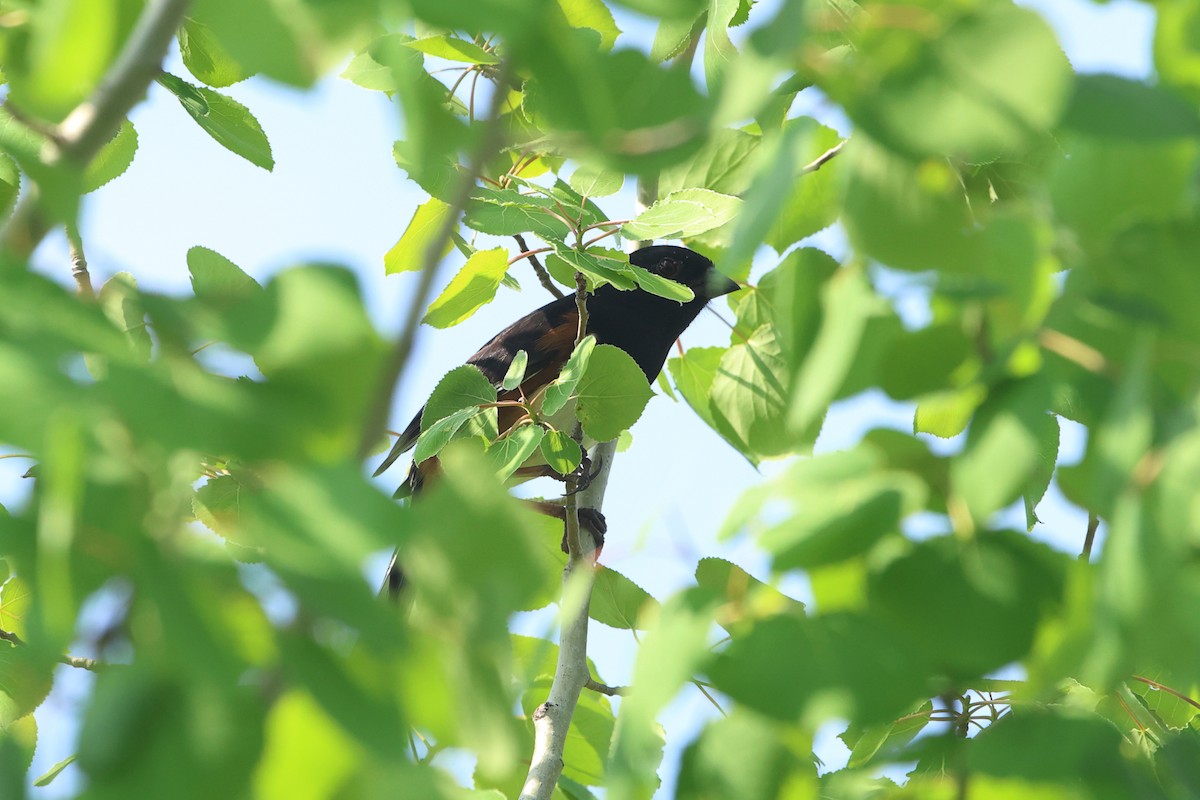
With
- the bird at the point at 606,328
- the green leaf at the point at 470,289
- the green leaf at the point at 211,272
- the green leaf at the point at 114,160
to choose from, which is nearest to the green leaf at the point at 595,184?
the green leaf at the point at 470,289

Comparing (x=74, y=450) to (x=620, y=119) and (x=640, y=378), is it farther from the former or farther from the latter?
(x=640, y=378)

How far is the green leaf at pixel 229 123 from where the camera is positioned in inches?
72.3

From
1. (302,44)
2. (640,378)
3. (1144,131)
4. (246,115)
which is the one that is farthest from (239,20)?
(640,378)

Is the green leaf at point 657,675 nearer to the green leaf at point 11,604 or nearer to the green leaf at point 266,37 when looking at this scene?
the green leaf at point 266,37

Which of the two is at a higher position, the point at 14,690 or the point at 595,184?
the point at 595,184

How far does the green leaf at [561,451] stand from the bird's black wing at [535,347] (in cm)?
198

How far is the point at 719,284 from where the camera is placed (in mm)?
1146

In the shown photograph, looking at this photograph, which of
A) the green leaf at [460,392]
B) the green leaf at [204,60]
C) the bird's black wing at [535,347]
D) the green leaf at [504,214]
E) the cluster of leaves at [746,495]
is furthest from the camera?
the bird's black wing at [535,347]

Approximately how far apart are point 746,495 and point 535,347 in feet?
Answer: 14.1

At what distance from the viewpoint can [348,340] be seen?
64 cm

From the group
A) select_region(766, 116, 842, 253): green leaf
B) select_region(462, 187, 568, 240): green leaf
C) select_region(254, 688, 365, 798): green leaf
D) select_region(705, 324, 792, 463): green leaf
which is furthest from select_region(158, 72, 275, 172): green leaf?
select_region(254, 688, 365, 798): green leaf

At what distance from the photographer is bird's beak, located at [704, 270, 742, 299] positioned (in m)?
1.17

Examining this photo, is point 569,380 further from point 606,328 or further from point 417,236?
point 606,328

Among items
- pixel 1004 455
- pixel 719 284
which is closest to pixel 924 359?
pixel 1004 455
